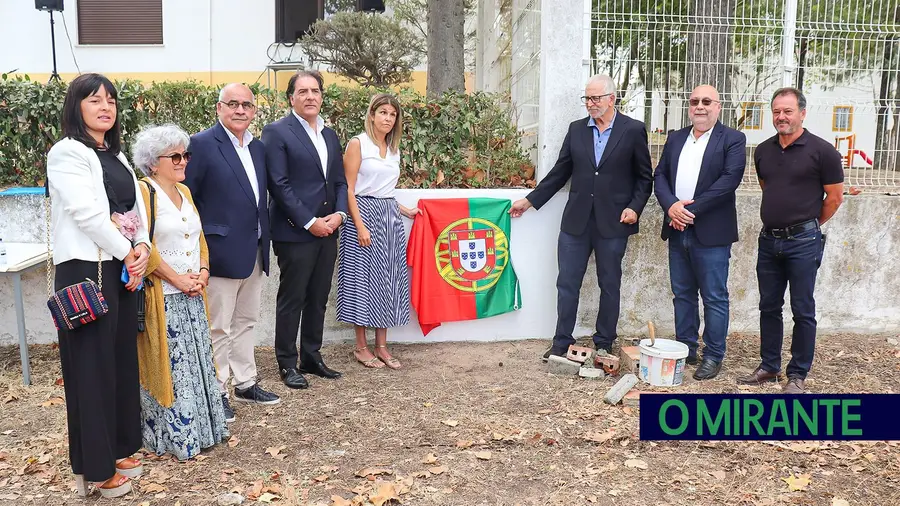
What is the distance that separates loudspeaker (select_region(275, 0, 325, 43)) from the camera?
15977mm

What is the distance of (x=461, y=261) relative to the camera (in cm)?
615

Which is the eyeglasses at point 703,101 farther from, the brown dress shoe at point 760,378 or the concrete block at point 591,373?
the concrete block at point 591,373

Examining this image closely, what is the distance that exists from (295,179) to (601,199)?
235 centimetres

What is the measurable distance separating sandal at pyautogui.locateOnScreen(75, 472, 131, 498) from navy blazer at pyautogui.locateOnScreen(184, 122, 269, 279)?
132 cm

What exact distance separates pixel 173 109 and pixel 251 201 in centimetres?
214

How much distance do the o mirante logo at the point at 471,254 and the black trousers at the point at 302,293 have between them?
120cm

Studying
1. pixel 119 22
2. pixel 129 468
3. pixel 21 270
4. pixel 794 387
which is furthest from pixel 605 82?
pixel 119 22

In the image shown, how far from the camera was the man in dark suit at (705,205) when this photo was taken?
528 centimetres

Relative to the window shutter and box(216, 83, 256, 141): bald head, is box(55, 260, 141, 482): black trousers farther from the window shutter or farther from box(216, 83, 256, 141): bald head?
the window shutter

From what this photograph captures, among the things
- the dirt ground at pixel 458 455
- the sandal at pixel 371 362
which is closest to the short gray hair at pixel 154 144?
the dirt ground at pixel 458 455

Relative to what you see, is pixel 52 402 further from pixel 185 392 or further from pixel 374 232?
pixel 374 232

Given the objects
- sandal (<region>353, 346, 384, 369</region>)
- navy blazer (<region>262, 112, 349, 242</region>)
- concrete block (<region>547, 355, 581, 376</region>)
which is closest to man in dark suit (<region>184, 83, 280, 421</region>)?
navy blazer (<region>262, 112, 349, 242</region>)

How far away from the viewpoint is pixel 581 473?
12.7 ft

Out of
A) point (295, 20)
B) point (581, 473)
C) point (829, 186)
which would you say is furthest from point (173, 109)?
→ point (295, 20)
